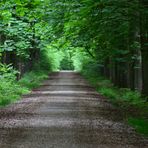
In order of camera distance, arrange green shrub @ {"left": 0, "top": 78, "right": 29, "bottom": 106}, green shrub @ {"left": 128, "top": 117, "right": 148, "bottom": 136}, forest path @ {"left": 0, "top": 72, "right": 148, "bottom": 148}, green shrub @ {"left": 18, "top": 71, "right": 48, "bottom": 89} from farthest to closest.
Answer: green shrub @ {"left": 18, "top": 71, "right": 48, "bottom": 89}, green shrub @ {"left": 0, "top": 78, "right": 29, "bottom": 106}, green shrub @ {"left": 128, "top": 117, "right": 148, "bottom": 136}, forest path @ {"left": 0, "top": 72, "right": 148, "bottom": 148}

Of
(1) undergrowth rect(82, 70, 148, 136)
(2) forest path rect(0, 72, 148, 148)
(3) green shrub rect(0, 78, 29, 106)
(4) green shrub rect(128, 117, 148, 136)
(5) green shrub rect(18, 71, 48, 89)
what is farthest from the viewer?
(5) green shrub rect(18, 71, 48, 89)

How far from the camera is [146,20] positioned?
18.1 metres

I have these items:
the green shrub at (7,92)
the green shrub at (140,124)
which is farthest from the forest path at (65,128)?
the green shrub at (7,92)

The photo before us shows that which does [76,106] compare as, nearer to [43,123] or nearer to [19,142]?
[43,123]

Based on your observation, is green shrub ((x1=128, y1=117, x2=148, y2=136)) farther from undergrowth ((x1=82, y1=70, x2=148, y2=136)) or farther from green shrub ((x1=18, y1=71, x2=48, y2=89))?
green shrub ((x1=18, y1=71, x2=48, y2=89))

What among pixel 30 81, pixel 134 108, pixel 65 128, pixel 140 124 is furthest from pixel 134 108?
pixel 30 81

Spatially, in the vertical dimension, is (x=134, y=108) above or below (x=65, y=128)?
below

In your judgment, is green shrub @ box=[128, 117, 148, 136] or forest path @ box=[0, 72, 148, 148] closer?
forest path @ box=[0, 72, 148, 148]

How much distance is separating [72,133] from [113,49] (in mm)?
14165

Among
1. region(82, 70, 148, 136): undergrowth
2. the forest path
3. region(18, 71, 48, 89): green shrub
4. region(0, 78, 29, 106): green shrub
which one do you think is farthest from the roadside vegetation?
region(18, 71, 48, 89): green shrub

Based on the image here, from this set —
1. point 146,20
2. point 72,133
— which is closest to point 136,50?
point 146,20

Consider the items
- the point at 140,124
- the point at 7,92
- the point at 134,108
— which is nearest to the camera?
the point at 140,124

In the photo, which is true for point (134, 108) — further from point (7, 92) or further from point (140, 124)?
point (7, 92)

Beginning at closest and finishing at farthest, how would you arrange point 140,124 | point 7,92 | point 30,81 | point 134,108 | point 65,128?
point 65,128 < point 140,124 < point 134,108 < point 7,92 < point 30,81
